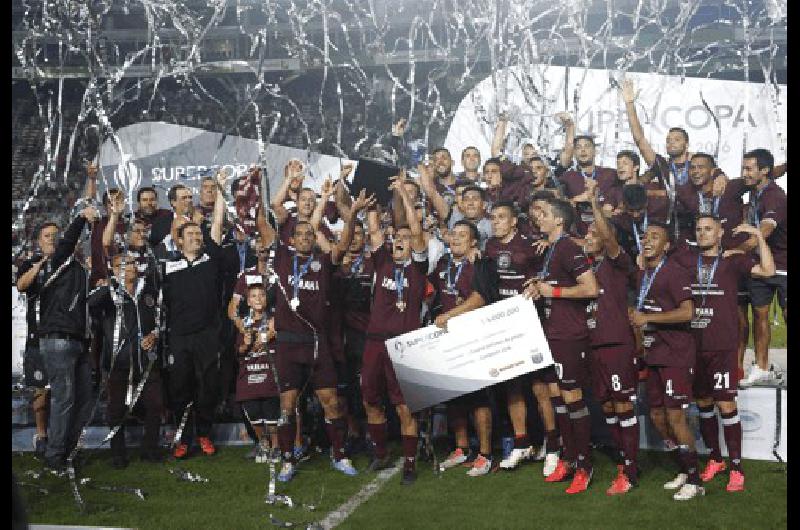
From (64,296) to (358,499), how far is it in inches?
78.7

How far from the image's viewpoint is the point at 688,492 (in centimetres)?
421

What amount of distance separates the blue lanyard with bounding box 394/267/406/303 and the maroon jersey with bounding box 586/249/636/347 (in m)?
0.89

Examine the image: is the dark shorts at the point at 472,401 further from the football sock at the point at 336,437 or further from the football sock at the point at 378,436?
the football sock at the point at 336,437

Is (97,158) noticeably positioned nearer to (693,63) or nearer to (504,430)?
(504,430)

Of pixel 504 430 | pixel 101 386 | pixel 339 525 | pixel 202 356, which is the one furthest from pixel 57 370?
pixel 504 430

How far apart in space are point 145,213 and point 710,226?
2922mm

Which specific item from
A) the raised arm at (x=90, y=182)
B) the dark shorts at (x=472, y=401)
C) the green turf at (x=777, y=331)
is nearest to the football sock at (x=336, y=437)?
the dark shorts at (x=472, y=401)

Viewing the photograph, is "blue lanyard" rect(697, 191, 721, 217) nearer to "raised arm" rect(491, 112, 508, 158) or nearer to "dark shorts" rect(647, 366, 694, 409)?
"dark shorts" rect(647, 366, 694, 409)

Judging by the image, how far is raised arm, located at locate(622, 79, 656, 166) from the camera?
174 inches

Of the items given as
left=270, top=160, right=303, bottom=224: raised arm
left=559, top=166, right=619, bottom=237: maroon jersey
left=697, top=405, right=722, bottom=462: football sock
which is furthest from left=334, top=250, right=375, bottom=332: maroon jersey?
left=697, top=405, right=722, bottom=462: football sock

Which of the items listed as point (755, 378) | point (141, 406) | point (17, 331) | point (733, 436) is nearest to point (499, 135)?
point (755, 378)

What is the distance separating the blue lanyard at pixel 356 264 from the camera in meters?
4.95
